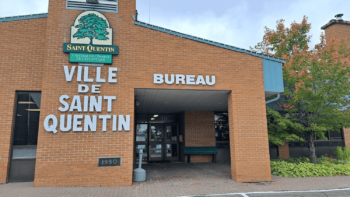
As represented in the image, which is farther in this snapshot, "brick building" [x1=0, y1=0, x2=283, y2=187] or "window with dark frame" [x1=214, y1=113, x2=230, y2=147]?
"window with dark frame" [x1=214, y1=113, x2=230, y2=147]

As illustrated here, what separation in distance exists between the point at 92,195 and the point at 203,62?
5.63 meters

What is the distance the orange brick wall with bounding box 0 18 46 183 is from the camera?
7.68 meters

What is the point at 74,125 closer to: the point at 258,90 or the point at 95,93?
the point at 95,93

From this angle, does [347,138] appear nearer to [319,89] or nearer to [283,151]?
[283,151]

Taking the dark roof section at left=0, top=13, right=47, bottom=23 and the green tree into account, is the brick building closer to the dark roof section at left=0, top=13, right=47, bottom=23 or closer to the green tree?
the dark roof section at left=0, top=13, right=47, bottom=23

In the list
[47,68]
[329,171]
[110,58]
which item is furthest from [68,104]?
[329,171]

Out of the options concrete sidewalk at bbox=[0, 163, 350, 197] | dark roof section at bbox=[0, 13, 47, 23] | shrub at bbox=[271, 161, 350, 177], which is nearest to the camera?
concrete sidewalk at bbox=[0, 163, 350, 197]

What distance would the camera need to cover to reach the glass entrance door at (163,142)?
49.0 ft

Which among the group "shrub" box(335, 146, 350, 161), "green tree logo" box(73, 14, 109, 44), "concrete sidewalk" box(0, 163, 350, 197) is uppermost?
"green tree logo" box(73, 14, 109, 44)

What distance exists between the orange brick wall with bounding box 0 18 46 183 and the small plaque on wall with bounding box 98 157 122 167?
10.2 feet

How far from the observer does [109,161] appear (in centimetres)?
741

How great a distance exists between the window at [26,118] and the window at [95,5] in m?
3.36

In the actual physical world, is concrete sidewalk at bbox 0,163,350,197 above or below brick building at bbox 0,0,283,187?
below

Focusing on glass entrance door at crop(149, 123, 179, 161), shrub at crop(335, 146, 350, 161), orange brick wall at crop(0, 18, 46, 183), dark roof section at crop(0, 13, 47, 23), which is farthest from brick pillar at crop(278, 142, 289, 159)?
dark roof section at crop(0, 13, 47, 23)
